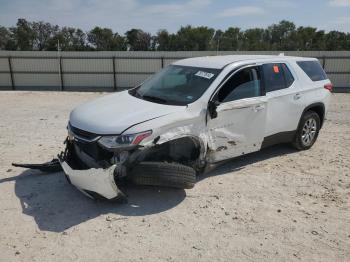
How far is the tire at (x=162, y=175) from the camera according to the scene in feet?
13.3

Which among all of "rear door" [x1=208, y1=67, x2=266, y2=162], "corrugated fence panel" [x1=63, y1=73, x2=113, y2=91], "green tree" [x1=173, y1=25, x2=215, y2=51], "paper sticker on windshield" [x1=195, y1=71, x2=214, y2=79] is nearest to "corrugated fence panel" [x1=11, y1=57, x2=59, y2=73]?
"corrugated fence panel" [x1=63, y1=73, x2=113, y2=91]

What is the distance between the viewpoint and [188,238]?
360 centimetres

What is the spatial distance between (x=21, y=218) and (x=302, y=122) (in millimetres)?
4698

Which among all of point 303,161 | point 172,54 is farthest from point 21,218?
point 172,54

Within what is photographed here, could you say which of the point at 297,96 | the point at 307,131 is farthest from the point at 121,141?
the point at 307,131

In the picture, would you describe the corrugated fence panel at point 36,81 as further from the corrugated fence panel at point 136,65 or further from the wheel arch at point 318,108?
the wheel arch at point 318,108

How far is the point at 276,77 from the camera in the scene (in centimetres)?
557

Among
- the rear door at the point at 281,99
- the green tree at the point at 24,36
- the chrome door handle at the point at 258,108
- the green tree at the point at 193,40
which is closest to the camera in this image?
the chrome door handle at the point at 258,108

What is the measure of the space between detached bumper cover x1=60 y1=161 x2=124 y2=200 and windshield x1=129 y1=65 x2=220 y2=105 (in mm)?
1333

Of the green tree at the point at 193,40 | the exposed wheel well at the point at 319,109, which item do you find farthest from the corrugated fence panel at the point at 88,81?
the green tree at the point at 193,40

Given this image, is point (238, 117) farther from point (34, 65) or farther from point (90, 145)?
point (34, 65)

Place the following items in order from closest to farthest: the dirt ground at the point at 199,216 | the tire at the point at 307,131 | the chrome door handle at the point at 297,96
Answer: the dirt ground at the point at 199,216, the chrome door handle at the point at 297,96, the tire at the point at 307,131

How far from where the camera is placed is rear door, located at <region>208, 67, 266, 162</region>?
186 inches

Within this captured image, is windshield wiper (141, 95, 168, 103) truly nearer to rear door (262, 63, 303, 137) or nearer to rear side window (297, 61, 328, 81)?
rear door (262, 63, 303, 137)
